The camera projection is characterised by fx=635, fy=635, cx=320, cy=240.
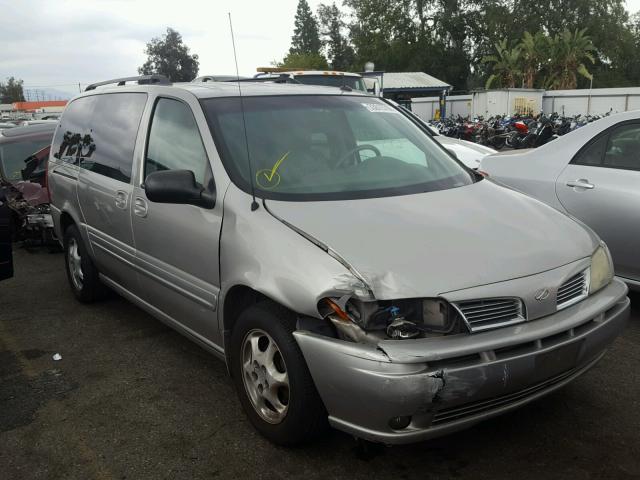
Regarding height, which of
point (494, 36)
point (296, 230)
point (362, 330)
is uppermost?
point (494, 36)

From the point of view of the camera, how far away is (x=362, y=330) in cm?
256

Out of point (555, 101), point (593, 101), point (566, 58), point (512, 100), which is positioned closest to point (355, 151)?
point (593, 101)

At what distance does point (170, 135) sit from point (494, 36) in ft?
191

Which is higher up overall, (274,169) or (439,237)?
(274,169)

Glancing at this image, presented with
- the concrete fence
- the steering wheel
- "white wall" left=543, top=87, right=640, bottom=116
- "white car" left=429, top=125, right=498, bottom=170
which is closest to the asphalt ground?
the steering wheel

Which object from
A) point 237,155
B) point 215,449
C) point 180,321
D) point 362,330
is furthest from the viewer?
point 180,321

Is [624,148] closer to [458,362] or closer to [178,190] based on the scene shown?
[458,362]

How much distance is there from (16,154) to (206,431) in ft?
24.8

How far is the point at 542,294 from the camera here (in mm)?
2734

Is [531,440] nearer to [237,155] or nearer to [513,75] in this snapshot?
[237,155]

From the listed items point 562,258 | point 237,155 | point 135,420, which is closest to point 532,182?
point 562,258

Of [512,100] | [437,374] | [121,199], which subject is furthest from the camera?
[512,100]

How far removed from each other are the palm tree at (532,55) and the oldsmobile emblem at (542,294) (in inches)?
1740

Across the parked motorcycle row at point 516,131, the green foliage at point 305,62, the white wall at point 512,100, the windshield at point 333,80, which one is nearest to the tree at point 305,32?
the green foliage at point 305,62
